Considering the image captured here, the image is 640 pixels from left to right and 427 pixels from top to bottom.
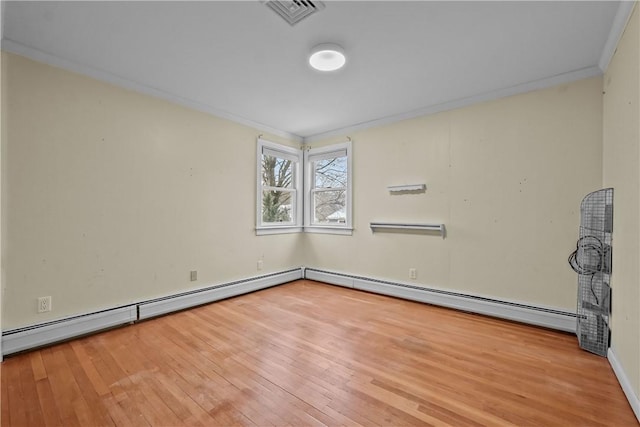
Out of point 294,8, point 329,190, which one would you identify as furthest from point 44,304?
point 329,190

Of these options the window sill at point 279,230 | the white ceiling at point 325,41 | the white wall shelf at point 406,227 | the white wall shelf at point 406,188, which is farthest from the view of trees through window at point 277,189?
the white wall shelf at point 406,188

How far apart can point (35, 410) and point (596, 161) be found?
4.45 m

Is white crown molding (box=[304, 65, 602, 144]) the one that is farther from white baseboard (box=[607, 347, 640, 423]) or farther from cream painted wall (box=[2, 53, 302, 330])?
white baseboard (box=[607, 347, 640, 423])

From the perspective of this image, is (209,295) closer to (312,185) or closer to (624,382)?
(312,185)

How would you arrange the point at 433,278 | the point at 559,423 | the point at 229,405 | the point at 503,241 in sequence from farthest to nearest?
the point at 433,278, the point at 503,241, the point at 229,405, the point at 559,423

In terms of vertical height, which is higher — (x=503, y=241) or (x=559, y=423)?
(x=503, y=241)

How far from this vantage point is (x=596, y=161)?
8.46ft

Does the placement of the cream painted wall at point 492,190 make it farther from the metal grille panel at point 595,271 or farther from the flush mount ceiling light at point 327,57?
the flush mount ceiling light at point 327,57

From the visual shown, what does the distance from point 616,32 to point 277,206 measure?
395 centimetres

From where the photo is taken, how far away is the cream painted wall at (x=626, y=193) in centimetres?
168

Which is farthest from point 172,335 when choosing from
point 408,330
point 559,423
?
point 559,423

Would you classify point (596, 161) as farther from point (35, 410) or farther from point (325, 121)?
point (35, 410)

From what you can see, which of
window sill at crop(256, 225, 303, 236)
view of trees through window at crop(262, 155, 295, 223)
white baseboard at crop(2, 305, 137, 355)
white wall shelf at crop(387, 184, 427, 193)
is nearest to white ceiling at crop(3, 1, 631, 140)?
white wall shelf at crop(387, 184, 427, 193)

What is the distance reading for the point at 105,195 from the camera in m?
2.72
